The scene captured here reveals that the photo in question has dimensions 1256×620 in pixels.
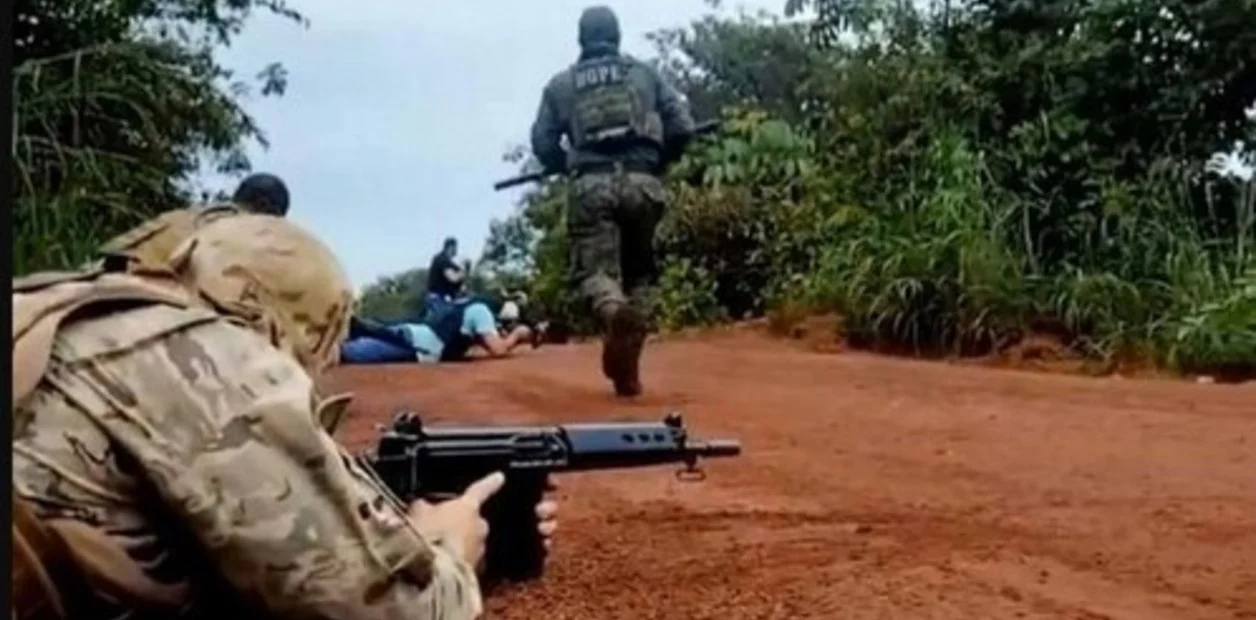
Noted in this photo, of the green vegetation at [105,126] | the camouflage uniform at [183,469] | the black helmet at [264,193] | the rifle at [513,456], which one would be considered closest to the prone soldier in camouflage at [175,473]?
the camouflage uniform at [183,469]

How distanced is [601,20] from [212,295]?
639 centimetres

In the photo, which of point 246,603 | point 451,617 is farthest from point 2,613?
point 451,617

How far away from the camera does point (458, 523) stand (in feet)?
8.51

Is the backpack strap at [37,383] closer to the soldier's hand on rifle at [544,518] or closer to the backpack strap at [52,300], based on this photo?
the backpack strap at [52,300]

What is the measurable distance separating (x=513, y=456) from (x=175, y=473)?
1.11 metres

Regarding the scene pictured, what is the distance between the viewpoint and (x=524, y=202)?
1962 centimetres

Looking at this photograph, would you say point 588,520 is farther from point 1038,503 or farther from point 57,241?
point 57,241

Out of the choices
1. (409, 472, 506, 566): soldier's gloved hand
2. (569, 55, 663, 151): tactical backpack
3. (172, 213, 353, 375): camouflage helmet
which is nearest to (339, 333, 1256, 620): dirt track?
(569, 55, 663, 151): tactical backpack

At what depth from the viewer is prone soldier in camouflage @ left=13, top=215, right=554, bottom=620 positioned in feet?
6.61

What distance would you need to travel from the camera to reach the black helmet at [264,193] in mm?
3723

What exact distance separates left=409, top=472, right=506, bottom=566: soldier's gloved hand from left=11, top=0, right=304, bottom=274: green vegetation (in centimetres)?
500

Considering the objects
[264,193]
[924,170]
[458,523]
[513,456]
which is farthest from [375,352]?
[458,523]

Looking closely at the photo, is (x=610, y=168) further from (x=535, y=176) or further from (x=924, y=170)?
(x=924, y=170)

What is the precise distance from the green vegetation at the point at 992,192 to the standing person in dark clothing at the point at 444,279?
2.24 meters
